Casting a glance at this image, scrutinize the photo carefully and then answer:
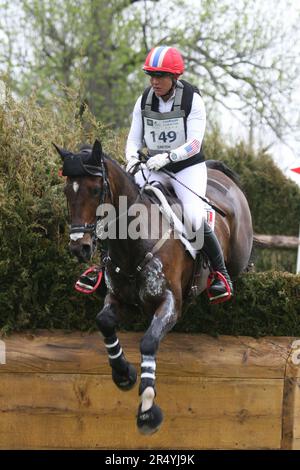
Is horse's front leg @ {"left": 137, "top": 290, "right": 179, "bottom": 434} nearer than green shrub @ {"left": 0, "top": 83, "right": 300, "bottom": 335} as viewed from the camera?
Yes

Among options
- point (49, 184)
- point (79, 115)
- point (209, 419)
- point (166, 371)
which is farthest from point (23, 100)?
point (209, 419)

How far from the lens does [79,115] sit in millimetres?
7156

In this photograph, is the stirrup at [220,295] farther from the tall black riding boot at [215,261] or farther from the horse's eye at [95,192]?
the horse's eye at [95,192]

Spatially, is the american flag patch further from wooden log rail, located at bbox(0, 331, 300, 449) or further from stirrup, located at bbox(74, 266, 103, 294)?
wooden log rail, located at bbox(0, 331, 300, 449)

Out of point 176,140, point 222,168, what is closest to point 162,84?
point 176,140

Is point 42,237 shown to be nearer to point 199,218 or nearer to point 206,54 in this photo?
point 199,218

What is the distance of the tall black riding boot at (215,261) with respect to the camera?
18.1 ft

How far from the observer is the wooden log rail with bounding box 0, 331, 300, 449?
5676mm

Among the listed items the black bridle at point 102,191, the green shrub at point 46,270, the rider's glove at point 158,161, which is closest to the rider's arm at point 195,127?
the rider's glove at point 158,161

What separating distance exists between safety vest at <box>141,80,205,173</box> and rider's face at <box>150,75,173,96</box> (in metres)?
0.14

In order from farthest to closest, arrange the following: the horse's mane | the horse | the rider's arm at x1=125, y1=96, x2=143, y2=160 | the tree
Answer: the tree, the rider's arm at x1=125, y1=96, x2=143, y2=160, the horse's mane, the horse

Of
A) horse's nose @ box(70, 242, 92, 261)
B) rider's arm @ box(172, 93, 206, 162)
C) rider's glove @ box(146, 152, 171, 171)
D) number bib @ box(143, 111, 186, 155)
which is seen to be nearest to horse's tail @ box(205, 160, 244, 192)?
number bib @ box(143, 111, 186, 155)

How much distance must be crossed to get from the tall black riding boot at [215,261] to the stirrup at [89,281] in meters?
0.88
